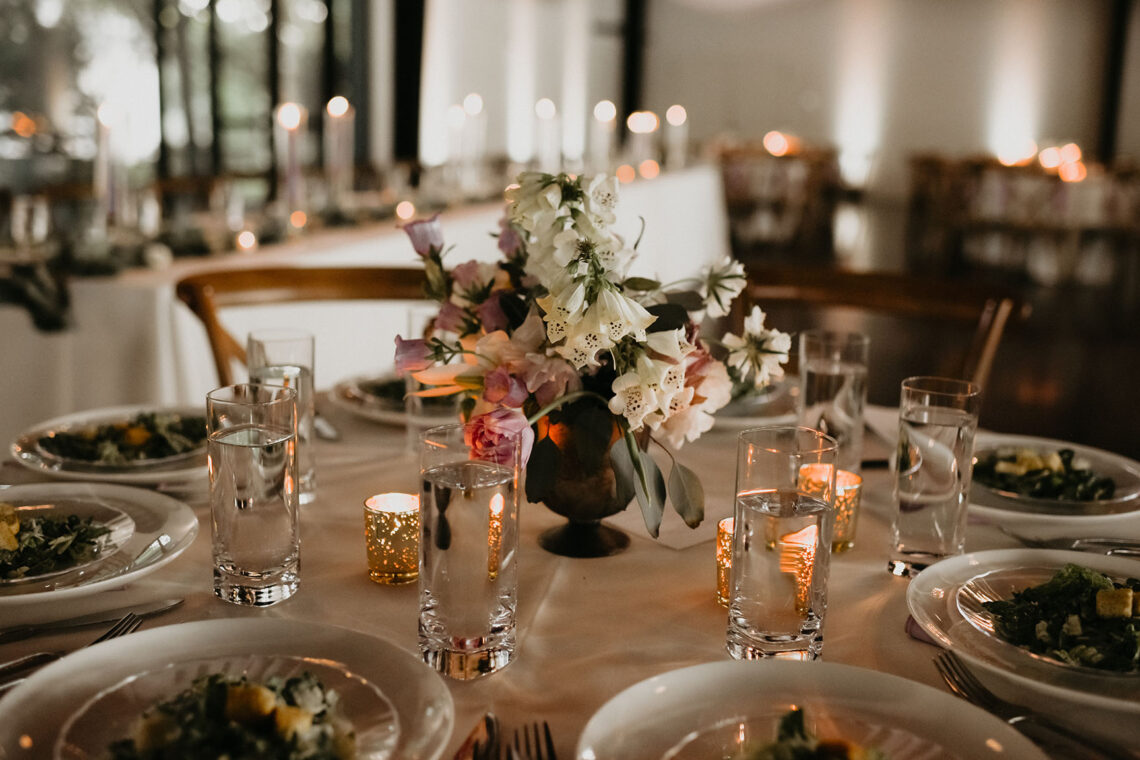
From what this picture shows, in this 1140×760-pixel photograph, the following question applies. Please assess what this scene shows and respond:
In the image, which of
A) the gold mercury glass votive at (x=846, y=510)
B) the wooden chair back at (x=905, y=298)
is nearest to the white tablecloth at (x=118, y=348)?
the wooden chair back at (x=905, y=298)

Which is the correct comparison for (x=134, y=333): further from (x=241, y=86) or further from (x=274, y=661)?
(x=241, y=86)

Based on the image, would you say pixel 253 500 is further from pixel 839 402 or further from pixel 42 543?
pixel 839 402

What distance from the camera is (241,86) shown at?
6312 millimetres

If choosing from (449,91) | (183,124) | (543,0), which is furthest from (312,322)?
(543,0)

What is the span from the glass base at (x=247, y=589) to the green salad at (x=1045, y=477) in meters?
0.82

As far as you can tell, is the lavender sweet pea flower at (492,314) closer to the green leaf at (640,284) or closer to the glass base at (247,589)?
the green leaf at (640,284)

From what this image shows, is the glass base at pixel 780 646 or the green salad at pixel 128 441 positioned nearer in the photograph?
the glass base at pixel 780 646

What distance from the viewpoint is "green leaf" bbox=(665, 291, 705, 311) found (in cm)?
106

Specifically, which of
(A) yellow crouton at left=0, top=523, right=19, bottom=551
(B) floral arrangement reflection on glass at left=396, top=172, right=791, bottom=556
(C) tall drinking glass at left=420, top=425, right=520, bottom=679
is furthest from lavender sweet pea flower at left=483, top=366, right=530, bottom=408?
(A) yellow crouton at left=0, top=523, right=19, bottom=551

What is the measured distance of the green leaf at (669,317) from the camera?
1.01 metres

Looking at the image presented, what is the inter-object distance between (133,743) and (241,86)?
622 cm

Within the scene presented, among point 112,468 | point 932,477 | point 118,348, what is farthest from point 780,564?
point 118,348

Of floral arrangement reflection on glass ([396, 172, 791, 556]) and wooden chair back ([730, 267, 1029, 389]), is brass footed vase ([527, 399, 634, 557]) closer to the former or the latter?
floral arrangement reflection on glass ([396, 172, 791, 556])

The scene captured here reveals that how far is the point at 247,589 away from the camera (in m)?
0.95
